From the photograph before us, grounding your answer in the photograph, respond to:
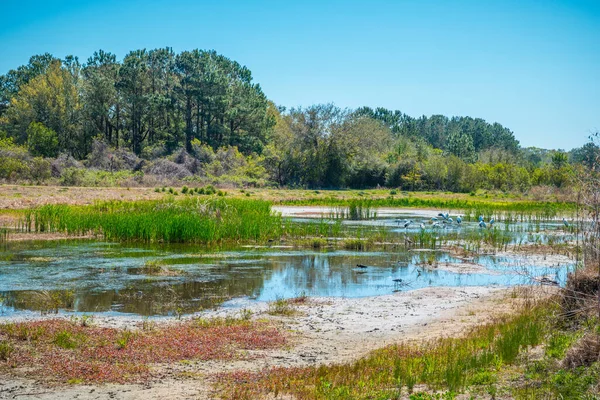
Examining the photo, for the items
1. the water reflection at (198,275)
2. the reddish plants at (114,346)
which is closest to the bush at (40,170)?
the water reflection at (198,275)

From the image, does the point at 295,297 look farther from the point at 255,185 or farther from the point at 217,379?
the point at 255,185

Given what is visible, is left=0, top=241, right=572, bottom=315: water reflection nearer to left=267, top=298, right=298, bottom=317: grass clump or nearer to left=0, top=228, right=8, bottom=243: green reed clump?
left=267, top=298, right=298, bottom=317: grass clump

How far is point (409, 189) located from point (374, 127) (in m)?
10.1

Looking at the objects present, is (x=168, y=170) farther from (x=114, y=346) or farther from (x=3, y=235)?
(x=114, y=346)

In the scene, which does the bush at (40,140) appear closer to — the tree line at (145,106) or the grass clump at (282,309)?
the tree line at (145,106)

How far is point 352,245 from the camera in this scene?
78.0ft

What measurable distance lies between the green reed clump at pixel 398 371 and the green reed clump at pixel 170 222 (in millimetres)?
15416

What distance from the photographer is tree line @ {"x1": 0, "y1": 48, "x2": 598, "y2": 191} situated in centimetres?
6406

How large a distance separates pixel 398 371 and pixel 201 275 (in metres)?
9.97

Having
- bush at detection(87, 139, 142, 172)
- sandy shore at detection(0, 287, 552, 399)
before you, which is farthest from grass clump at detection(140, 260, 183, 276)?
bush at detection(87, 139, 142, 172)

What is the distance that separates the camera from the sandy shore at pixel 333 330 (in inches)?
301

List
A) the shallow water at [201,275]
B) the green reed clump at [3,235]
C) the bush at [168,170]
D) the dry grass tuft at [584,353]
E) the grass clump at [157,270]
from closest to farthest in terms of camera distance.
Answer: the dry grass tuft at [584,353]
the shallow water at [201,275]
the grass clump at [157,270]
the green reed clump at [3,235]
the bush at [168,170]

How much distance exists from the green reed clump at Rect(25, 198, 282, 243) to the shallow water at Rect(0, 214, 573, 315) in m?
1.08

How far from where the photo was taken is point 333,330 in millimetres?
11352
